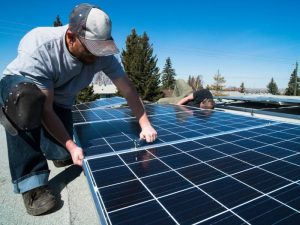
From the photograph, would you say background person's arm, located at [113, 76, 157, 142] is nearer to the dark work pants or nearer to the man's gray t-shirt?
the man's gray t-shirt

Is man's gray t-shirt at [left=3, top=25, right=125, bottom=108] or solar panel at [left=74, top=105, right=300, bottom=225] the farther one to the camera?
man's gray t-shirt at [left=3, top=25, right=125, bottom=108]

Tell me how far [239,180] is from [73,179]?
227 centimetres

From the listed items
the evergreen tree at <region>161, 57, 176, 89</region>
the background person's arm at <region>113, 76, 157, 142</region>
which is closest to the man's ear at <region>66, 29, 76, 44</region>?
the background person's arm at <region>113, 76, 157, 142</region>

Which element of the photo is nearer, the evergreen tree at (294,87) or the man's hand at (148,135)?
the man's hand at (148,135)

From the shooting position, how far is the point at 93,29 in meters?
2.34

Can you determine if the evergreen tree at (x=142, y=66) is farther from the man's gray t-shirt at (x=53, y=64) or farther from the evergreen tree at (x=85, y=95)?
the man's gray t-shirt at (x=53, y=64)

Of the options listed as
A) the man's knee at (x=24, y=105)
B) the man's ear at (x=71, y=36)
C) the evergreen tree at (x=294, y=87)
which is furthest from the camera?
the evergreen tree at (x=294, y=87)

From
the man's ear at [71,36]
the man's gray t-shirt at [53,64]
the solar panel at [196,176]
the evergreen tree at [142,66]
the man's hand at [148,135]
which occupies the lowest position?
the solar panel at [196,176]

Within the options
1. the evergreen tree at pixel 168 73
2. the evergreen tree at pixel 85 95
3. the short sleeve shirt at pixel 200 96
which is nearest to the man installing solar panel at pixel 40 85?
the short sleeve shirt at pixel 200 96

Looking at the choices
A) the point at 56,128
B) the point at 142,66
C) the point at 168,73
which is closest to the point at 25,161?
the point at 56,128

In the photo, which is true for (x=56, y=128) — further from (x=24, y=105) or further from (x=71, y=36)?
(x=71, y=36)

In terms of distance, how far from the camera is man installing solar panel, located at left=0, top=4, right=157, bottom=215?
225 centimetres

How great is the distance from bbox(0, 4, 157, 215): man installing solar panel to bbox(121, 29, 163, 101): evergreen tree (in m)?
30.9

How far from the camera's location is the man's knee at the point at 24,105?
2.16 m
